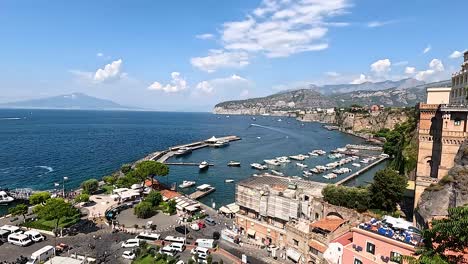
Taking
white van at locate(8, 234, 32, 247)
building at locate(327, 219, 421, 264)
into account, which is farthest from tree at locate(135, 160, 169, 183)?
building at locate(327, 219, 421, 264)

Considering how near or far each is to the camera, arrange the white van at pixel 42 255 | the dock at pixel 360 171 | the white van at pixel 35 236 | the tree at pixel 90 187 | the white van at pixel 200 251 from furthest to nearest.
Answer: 1. the dock at pixel 360 171
2. the tree at pixel 90 187
3. the white van at pixel 35 236
4. the white van at pixel 200 251
5. the white van at pixel 42 255

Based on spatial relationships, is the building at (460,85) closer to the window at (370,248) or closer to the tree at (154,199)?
the window at (370,248)

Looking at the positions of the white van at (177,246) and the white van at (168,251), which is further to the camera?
the white van at (177,246)

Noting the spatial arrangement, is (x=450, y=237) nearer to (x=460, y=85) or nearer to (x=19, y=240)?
(x=19, y=240)

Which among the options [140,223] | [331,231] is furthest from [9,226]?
[331,231]

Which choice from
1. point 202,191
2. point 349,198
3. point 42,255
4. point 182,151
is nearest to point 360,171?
point 202,191

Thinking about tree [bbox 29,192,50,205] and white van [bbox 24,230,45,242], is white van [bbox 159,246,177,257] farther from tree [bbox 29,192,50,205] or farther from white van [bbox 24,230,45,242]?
tree [bbox 29,192,50,205]

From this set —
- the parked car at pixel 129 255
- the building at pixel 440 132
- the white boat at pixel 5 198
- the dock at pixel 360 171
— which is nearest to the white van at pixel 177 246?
the parked car at pixel 129 255
